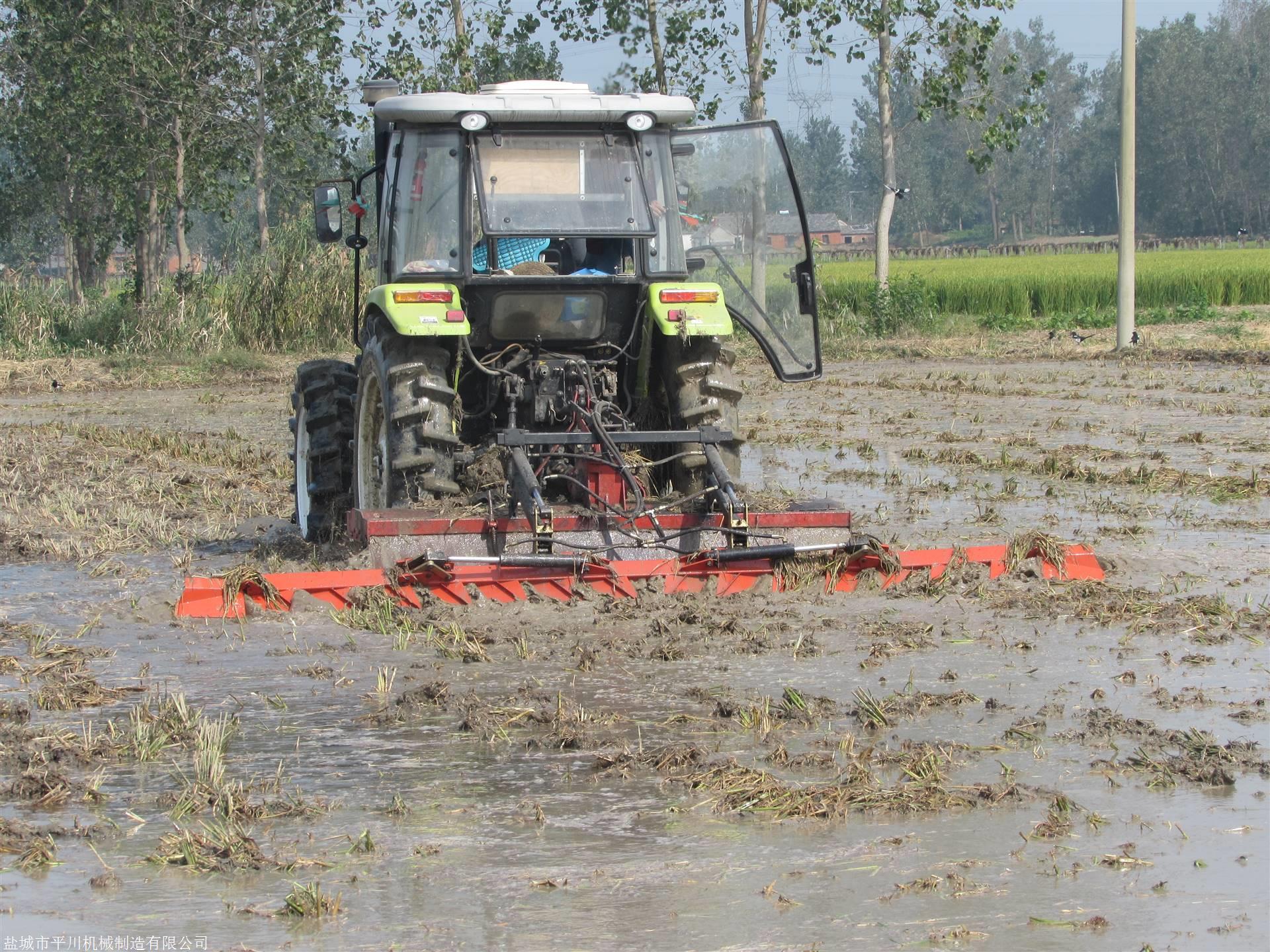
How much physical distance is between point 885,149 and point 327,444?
2082 centimetres

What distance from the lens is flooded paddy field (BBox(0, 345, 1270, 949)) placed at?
12.7 feet

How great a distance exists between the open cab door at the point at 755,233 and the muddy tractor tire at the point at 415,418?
1.59 metres

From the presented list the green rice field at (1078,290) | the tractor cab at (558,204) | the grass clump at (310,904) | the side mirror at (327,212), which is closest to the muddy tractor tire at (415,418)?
→ the tractor cab at (558,204)

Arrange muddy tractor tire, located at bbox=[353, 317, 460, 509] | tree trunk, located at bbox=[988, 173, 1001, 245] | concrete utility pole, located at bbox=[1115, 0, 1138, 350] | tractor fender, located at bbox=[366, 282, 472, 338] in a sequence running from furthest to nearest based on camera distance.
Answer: tree trunk, located at bbox=[988, 173, 1001, 245], concrete utility pole, located at bbox=[1115, 0, 1138, 350], muddy tractor tire, located at bbox=[353, 317, 460, 509], tractor fender, located at bbox=[366, 282, 472, 338]

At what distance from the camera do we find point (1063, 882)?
396 cm

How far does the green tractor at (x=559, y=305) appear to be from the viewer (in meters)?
7.80

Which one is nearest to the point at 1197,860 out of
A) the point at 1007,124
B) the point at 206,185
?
the point at 1007,124

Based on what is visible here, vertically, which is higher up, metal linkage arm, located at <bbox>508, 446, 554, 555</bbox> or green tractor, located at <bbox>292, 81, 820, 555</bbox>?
green tractor, located at <bbox>292, 81, 820, 555</bbox>

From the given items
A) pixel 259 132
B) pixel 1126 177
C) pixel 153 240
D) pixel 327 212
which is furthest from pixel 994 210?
pixel 327 212

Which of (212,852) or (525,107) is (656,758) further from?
(525,107)

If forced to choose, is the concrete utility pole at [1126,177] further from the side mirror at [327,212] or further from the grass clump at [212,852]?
the grass clump at [212,852]

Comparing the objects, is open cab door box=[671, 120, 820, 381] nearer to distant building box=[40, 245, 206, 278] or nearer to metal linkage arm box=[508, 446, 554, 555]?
metal linkage arm box=[508, 446, 554, 555]

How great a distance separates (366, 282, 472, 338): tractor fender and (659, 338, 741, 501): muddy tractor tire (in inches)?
43.6

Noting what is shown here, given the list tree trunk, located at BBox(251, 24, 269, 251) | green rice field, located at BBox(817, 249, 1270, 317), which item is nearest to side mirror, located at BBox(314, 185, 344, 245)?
tree trunk, located at BBox(251, 24, 269, 251)
